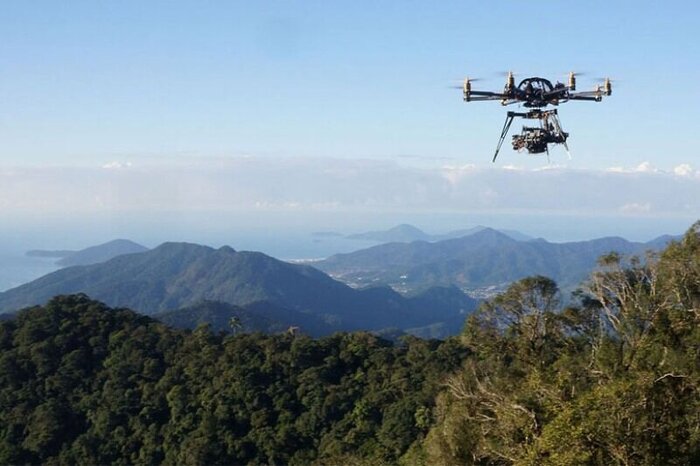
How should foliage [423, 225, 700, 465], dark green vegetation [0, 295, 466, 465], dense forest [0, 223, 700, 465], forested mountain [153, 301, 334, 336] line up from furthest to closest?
forested mountain [153, 301, 334, 336]
dark green vegetation [0, 295, 466, 465]
dense forest [0, 223, 700, 465]
foliage [423, 225, 700, 465]

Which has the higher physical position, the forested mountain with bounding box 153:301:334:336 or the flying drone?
the flying drone

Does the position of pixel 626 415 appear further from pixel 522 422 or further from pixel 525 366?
pixel 525 366

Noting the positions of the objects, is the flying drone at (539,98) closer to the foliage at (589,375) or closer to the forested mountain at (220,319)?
the foliage at (589,375)

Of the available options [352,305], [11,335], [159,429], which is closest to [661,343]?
[159,429]

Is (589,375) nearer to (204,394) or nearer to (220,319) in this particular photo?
(204,394)

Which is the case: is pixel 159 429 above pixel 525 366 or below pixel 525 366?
below

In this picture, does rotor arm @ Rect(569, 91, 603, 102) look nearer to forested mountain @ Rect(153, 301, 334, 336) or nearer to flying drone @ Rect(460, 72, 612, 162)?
flying drone @ Rect(460, 72, 612, 162)

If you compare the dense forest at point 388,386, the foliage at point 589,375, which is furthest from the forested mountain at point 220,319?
the foliage at point 589,375

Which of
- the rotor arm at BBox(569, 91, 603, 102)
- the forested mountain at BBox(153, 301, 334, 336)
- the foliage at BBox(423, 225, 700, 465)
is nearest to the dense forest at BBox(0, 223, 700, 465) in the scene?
the foliage at BBox(423, 225, 700, 465)

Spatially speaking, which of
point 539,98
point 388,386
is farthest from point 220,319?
point 539,98
